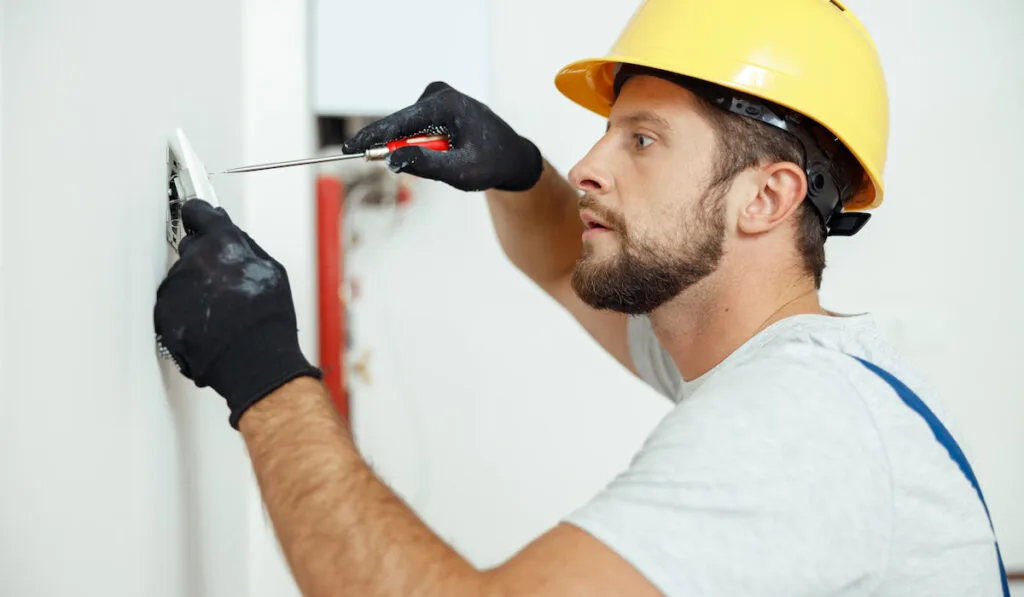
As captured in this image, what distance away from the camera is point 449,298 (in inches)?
69.8

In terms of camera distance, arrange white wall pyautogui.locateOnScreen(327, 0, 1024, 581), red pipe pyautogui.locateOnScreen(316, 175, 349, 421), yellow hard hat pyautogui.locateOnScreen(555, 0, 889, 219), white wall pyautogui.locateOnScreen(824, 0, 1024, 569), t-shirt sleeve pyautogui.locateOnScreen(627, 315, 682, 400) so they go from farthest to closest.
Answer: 1. white wall pyautogui.locateOnScreen(824, 0, 1024, 569)
2. white wall pyautogui.locateOnScreen(327, 0, 1024, 581)
3. red pipe pyautogui.locateOnScreen(316, 175, 349, 421)
4. t-shirt sleeve pyautogui.locateOnScreen(627, 315, 682, 400)
5. yellow hard hat pyautogui.locateOnScreen(555, 0, 889, 219)

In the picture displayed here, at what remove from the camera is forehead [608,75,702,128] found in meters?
1.13

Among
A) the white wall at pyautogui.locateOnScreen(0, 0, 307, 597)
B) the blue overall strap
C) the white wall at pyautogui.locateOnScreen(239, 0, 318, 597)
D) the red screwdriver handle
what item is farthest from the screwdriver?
the blue overall strap

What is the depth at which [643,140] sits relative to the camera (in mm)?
1153

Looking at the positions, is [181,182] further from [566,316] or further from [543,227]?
[566,316]

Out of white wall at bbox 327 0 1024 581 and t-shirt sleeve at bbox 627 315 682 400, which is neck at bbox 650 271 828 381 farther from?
white wall at bbox 327 0 1024 581

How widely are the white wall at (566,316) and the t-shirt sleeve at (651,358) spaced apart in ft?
1.10

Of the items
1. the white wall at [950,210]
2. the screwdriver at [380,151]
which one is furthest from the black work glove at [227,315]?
the white wall at [950,210]

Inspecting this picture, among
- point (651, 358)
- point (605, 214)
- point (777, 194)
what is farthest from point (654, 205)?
point (651, 358)

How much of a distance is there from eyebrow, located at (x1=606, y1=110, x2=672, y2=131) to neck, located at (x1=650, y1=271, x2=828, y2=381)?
0.22 metres

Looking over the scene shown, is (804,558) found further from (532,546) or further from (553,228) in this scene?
(553,228)

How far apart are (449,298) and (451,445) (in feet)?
1.07

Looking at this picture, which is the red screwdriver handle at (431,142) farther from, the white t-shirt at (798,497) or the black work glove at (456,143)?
the white t-shirt at (798,497)

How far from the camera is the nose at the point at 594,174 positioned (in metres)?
1.15
